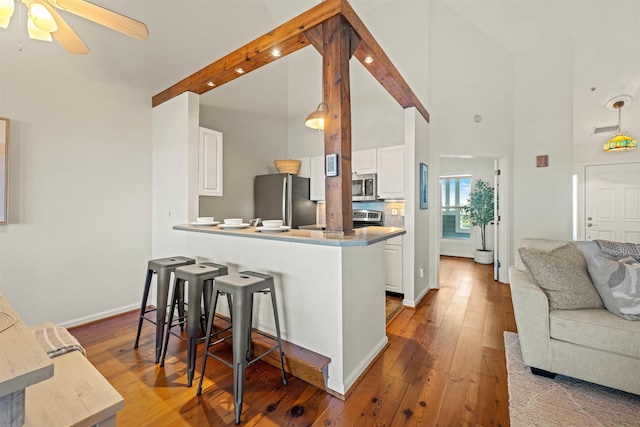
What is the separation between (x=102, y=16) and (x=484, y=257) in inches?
268

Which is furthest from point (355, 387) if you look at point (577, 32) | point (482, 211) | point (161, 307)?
point (482, 211)

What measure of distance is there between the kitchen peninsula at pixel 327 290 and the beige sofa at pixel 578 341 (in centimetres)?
103

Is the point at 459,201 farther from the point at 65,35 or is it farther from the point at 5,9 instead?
the point at 5,9

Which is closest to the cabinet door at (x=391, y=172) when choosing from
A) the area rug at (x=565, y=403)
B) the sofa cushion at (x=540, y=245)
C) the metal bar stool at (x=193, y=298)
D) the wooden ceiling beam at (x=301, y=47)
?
the wooden ceiling beam at (x=301, y=47)

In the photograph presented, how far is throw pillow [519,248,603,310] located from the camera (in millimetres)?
1987

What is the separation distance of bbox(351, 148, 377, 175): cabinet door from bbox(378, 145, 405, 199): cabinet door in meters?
0.10

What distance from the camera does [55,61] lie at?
2695 mm

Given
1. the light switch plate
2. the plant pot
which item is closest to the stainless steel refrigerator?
the light switch plate

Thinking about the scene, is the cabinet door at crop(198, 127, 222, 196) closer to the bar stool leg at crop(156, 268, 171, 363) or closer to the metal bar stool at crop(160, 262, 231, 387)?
the bar stool leg at crop(156, 268, 171, 363)

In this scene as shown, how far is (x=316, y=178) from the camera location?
185 inches

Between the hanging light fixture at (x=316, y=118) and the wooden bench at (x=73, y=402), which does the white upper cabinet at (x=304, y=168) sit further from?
the wooden bench at (x=73, y=402)

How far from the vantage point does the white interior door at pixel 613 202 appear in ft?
17.1

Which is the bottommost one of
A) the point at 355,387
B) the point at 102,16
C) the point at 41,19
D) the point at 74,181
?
the point at 355,387

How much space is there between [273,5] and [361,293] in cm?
464
